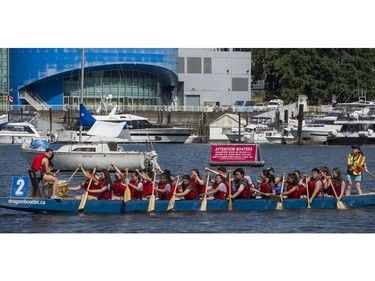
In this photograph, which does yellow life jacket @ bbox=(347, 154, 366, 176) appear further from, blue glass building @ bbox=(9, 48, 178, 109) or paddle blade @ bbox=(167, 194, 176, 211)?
blue glass building @ bbox=(9, 48, 178, 109)

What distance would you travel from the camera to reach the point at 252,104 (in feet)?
333

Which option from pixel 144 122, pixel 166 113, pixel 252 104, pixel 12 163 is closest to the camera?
pixel 12 163

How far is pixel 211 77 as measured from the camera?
104m

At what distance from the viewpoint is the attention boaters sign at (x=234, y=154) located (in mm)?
60594

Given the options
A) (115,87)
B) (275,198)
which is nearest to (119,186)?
(275,198)

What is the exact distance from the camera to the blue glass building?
3839 inches

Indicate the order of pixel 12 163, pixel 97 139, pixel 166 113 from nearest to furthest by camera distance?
1. pixel 12 163
2. pixel 97 139
3. pixel 166 113

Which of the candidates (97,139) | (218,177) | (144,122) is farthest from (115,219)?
(144,122)

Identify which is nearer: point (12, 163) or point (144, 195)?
point (144, 195)

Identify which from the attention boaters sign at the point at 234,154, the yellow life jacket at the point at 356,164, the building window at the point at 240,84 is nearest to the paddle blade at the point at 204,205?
the yellow life jacket at the point at 356,164

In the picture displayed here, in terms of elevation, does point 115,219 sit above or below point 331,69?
below

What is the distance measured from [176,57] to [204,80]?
393 centimetres

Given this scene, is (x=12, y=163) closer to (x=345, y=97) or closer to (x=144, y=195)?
(x=144, y=195)

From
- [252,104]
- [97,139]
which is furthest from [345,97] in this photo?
[97,139]
